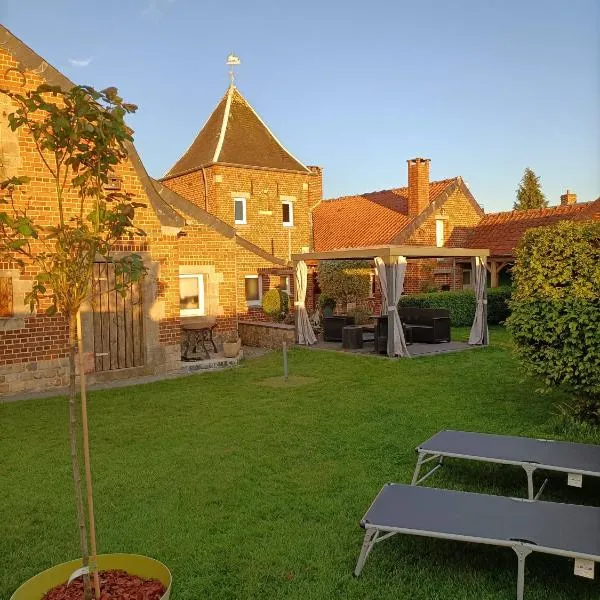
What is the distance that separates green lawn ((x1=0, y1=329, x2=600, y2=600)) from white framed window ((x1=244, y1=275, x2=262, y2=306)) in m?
10.5

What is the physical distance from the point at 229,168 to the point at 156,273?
38.8ft

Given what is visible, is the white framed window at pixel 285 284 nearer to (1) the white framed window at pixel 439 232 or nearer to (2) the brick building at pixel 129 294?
(2) the brick building at pixel 129 294

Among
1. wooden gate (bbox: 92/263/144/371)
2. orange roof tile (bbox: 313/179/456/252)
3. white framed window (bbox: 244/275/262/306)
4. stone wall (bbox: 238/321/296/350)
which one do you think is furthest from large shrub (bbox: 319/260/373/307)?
wooden gate (bbox: 92/263/144/371)

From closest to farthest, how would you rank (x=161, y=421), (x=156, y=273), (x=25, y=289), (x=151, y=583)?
(x=151, y=583), (x=161, y=421), (x=25, y=289), (x=156, y=273)

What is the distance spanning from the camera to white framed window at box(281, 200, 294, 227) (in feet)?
83.4

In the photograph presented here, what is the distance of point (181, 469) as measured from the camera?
6.52m

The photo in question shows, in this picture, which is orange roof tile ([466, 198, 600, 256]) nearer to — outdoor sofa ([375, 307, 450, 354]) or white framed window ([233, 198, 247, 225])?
outdoor sofa ([375, 307, 450, 354])

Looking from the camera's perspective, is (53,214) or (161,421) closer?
(161,421)

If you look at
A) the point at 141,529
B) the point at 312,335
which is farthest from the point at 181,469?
the point at 312,335

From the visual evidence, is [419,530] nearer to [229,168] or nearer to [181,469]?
[181,469]

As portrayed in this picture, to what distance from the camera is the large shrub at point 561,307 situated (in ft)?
23.9

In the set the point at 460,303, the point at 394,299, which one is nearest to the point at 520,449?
the point at 394,299

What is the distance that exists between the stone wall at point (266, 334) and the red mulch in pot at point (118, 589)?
42.9ft

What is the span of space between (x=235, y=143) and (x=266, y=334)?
10390 mm
